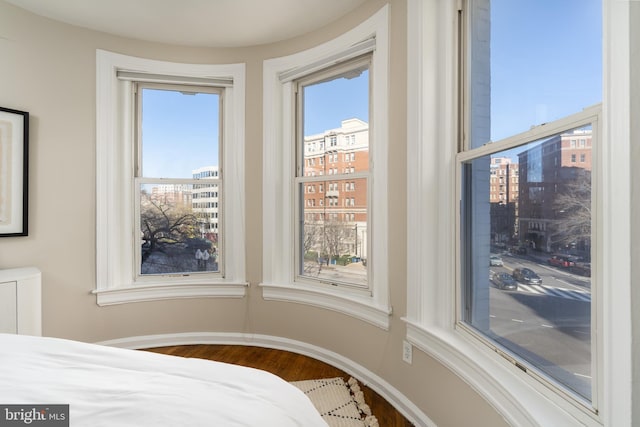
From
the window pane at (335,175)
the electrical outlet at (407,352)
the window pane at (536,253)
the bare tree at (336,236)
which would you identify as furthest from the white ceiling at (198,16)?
the electrical outlet at (407,352)

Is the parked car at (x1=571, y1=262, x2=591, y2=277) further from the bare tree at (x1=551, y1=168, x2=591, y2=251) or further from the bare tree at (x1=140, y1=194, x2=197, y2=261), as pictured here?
the bare tree at (x1=140, y1=194, x2=197, y2=261)

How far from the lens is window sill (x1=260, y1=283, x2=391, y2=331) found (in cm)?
209

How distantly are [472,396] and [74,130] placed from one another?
305 centimetres

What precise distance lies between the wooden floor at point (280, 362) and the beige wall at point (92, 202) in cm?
14

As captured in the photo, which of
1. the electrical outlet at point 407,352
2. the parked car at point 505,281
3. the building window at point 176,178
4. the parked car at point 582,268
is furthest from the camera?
the building window at point 176,178

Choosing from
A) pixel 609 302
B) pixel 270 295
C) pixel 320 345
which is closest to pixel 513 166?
pixel 609 302

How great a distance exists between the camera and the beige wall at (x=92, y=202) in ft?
6.59

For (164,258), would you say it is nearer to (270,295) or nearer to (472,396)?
(270,295)

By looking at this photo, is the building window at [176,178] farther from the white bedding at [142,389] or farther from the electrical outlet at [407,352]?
the white bedding at [142,389]

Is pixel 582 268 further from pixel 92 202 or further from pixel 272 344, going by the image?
pixel 92 202

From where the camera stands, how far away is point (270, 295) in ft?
9.25

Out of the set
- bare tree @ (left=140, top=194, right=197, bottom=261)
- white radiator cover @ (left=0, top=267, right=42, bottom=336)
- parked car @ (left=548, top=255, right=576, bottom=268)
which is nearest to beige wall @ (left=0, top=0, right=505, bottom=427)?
white radiator cover @ (left=0, top=267, right=42, bottom=336)

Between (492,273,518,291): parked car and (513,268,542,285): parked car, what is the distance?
3 centimetres

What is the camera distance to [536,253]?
3.90 feet
